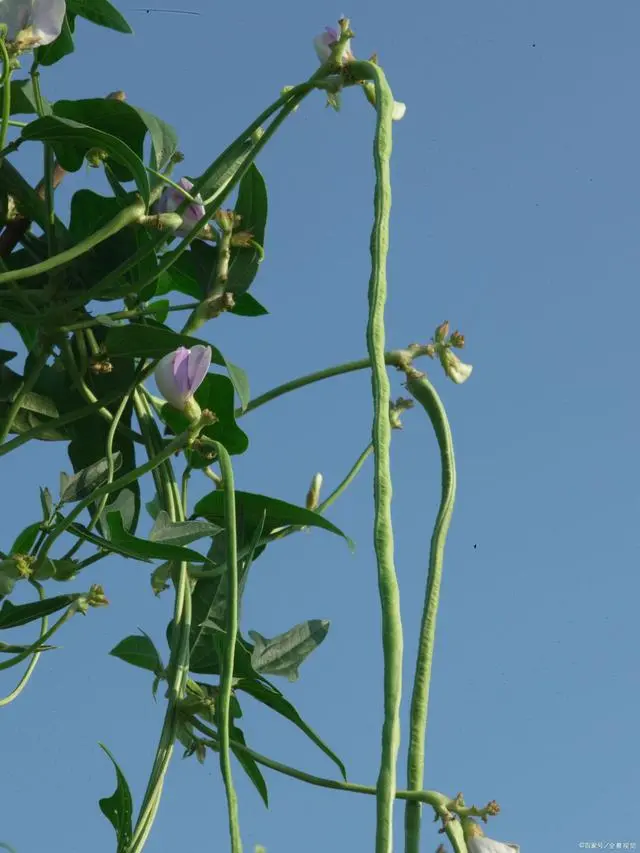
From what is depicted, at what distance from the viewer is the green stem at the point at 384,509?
13.7 inches

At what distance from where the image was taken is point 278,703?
1.82 ft

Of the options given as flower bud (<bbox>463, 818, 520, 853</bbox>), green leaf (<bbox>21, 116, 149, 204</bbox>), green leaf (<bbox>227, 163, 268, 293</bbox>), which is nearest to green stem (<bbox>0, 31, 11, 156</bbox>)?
green leaf (<bbox>21, 116, 149, 204</bbox>)

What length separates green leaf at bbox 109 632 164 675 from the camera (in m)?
0.59

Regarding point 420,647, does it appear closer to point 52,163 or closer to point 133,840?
point 133,840

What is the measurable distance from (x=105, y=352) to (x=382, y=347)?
0.72 feet

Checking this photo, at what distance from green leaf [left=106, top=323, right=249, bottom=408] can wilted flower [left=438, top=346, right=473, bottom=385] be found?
0.33 feet

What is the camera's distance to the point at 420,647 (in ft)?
1.53

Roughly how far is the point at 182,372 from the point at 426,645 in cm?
17

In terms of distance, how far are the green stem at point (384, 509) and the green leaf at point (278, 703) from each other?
18cm

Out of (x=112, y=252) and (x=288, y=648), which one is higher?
(x=112, y=252)

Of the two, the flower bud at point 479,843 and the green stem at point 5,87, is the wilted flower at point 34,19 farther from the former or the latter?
the flower bud at point 479,843

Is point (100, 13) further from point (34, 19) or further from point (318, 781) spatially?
point (318, 781)

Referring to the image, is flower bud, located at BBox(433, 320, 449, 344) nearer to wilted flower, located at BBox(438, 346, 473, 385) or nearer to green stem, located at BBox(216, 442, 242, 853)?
wilted flower, located at BBox(438, 346, 473, 385)

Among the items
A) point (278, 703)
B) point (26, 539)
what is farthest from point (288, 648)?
point (26, 539)
